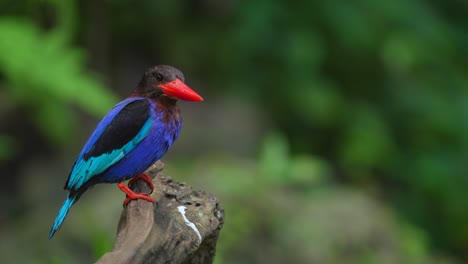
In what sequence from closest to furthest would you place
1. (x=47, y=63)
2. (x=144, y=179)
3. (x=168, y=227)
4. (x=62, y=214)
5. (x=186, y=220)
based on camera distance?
(x=168, y=227)
(x=186, y=220)
(x=62, y=214)
(x=144, y=179)
(x=47, y=63)

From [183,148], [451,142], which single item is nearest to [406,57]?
[451,142]

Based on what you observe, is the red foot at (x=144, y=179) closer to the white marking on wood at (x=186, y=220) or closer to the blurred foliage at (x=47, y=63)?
the white marking on wood at (x=186, y=220)

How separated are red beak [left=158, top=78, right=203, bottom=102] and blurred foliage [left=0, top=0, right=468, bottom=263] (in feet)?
7.97

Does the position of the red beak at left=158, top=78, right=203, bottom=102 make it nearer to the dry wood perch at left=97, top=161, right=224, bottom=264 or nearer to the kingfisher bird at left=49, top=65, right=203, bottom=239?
the kingfisher bird at left=49, top=65, right=203, bottom=239

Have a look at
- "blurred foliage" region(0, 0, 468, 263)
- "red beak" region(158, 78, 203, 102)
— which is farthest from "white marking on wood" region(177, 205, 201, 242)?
"blurred foliage" region(0, 0, 468, 263)

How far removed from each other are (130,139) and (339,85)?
4129 millimetres

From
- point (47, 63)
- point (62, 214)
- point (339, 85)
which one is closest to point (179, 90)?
point (62, 214)

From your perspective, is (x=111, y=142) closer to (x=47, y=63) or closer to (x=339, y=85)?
(x=47, y=63)

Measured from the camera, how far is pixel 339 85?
674 centimetres

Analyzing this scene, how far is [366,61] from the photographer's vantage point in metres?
6.71

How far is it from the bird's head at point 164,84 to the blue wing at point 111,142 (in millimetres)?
108

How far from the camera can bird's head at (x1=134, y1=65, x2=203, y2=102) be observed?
9.30ft

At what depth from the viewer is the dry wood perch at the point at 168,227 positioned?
88.8 inches

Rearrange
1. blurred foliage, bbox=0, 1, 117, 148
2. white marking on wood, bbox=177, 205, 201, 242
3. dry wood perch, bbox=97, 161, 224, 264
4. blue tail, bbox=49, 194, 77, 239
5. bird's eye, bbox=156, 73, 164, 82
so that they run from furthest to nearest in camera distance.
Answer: blurred foliage, bbox=0, 1, 117, 148
bird's eye, bbox=156, 73, 164, 82
blue tail, bbox=49, 194, 77, 239
white marking on wood, bbox=177, 205, 201, 242
dry wood perch, bbox=97, 161, 224, 264
